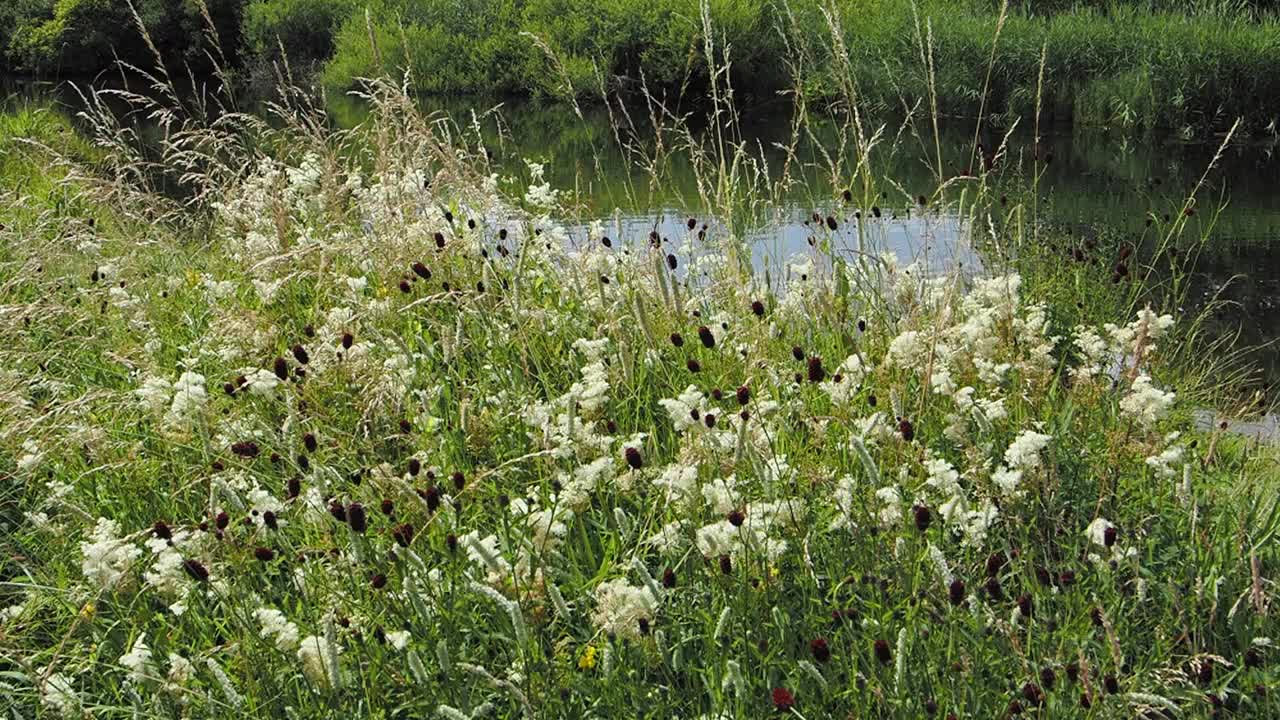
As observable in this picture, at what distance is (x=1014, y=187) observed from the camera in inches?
407

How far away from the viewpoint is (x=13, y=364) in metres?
3.89

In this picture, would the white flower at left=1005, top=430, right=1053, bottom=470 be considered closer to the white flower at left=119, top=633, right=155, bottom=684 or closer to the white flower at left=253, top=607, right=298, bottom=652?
the white flower at left=253, top=607, right=298, bottom=652

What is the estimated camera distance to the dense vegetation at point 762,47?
523 inches

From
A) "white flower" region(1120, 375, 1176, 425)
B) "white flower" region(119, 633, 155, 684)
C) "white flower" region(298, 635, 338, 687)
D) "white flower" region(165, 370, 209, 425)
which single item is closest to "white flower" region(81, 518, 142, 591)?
"white flower" region(119, 633, 155, 684)

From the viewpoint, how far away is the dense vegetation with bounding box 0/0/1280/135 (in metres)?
13.3

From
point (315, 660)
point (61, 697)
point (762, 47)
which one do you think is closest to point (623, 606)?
point (315, 660)

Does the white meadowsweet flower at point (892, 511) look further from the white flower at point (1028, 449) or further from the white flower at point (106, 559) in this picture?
the white flower at point (106, 559)

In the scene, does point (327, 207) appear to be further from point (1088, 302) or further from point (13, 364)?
point (1088, 302)

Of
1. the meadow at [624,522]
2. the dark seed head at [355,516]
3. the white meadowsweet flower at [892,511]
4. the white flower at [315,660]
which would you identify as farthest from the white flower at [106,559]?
the white meadowsweet flower at [892,511]

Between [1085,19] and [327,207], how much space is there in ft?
40.8

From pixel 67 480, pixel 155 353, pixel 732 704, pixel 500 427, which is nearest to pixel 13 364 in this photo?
pixel 155 353

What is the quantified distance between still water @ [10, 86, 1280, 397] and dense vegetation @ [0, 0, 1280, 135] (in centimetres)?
53

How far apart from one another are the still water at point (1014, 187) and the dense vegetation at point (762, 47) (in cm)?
53

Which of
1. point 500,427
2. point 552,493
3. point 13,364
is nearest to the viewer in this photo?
point 552,493
